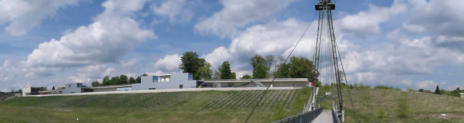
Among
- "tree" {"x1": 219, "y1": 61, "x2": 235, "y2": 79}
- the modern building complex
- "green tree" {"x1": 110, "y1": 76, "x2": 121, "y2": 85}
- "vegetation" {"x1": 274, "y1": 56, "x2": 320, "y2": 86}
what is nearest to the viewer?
the modern building complex

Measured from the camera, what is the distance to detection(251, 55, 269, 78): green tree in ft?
401

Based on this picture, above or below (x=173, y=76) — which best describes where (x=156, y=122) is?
below

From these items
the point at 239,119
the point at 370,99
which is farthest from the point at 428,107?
the point at 239,119

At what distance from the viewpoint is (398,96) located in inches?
2296

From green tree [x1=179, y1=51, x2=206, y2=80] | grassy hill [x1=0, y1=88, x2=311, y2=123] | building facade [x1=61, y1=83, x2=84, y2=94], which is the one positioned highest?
green tree [x1=179, y1=51, x2=206, y2=80]

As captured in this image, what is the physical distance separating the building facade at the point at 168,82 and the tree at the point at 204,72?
38900 mm

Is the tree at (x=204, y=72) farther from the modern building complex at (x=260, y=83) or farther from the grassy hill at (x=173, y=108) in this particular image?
the grassy hill at (x=173, y=108)

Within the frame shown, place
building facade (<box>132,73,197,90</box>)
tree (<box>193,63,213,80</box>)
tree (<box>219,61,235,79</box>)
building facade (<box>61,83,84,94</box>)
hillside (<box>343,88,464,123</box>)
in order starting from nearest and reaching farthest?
1. hillside (<box>343,88,464,123</box>)
2. building facade (<box>132,73,197,90</box>)
3. building facade (<box>61,83,84,94</box>)
4. tree (<box>219,61,235,79</box>)
5. tree (<box>193,63,213,80</box>)

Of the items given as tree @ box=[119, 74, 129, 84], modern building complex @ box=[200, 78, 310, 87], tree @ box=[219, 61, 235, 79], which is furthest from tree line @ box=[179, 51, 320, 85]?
tree @ box=[119, 74, 129, 84]

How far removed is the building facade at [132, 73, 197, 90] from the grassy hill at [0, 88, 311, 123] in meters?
11.3

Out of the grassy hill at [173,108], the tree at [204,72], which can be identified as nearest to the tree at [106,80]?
the tree at [204,72]

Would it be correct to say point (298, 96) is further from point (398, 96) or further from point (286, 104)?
point (398, 96)

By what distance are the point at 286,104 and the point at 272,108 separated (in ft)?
13.2

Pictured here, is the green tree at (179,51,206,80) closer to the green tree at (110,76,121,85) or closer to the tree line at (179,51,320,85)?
the tree line at (179,51,320,85)
